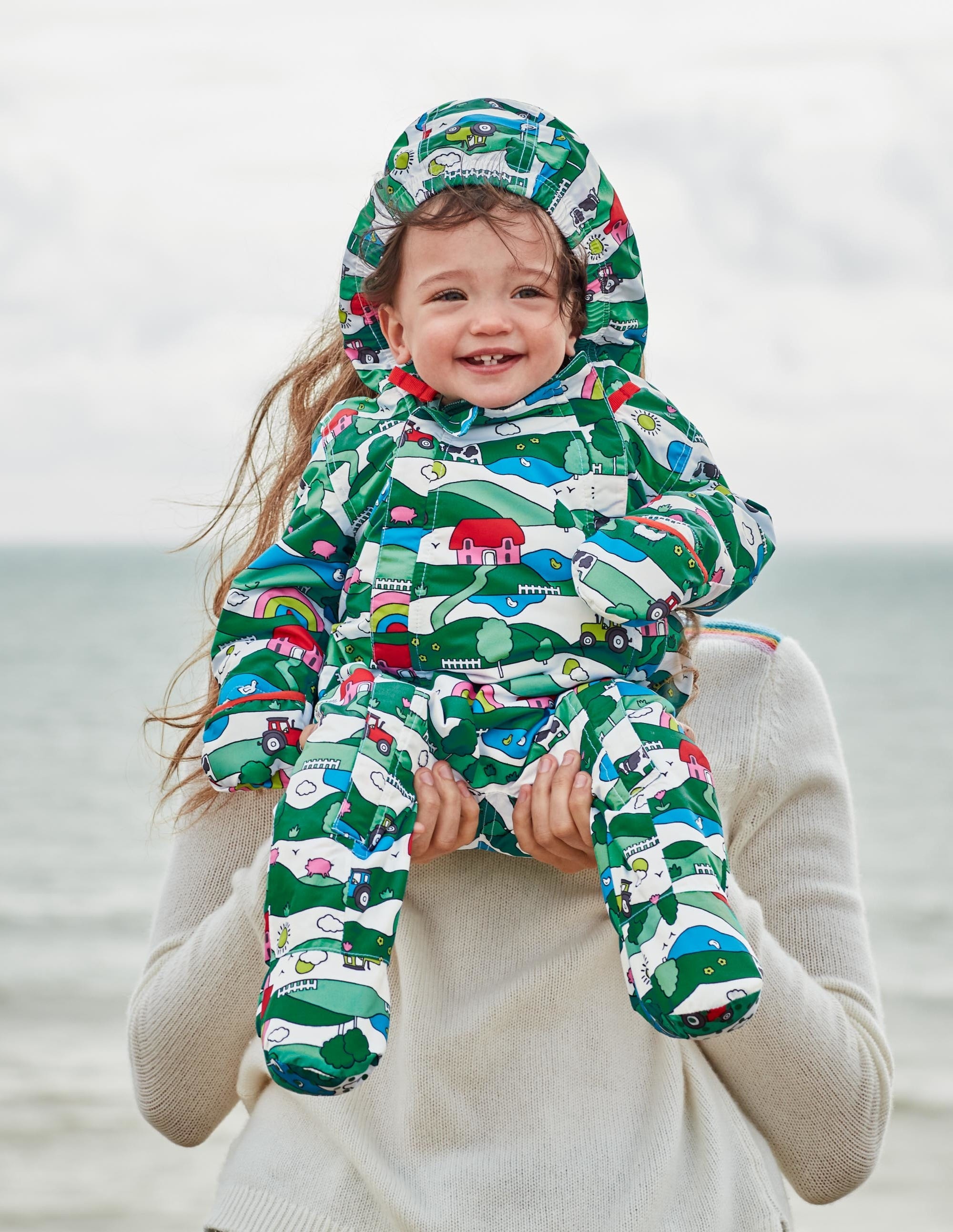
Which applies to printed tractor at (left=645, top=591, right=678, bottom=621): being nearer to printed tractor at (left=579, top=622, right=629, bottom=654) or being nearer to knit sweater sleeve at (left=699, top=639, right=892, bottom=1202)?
printed tractor at (left=579, top=622, right=629, bottom=654)

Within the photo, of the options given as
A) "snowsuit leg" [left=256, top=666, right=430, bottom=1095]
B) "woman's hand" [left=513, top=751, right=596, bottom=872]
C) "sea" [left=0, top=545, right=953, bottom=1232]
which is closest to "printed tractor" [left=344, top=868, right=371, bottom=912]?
"snowsuit leg" [left=256, top=666, right=430, bottom=1095]

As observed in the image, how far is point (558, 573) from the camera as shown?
5.83 feet

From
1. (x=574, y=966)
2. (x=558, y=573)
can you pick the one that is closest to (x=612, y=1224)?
(x=574, y=966)

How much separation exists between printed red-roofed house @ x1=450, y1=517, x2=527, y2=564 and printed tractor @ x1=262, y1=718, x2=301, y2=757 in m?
0.33

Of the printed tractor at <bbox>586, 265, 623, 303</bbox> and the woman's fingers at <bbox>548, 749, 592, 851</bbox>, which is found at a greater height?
the printed tractor at <bbox>586, 265, 623, 303</bbox>

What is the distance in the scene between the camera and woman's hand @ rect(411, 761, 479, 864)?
1.70m

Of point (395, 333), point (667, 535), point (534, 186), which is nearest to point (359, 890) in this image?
point (667, 535)

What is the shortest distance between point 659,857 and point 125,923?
982 centimetres

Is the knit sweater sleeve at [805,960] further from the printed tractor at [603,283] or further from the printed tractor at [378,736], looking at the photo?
the printed tractor at [603,283]

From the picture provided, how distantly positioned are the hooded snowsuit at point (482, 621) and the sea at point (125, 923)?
566 mm

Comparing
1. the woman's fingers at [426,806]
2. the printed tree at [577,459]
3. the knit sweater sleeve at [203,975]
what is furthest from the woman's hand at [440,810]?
the printed tree at [577,459]

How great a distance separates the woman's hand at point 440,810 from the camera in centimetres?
170

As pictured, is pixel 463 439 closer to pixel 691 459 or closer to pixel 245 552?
pixel 691 459

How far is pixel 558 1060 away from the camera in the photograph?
1.85 m
